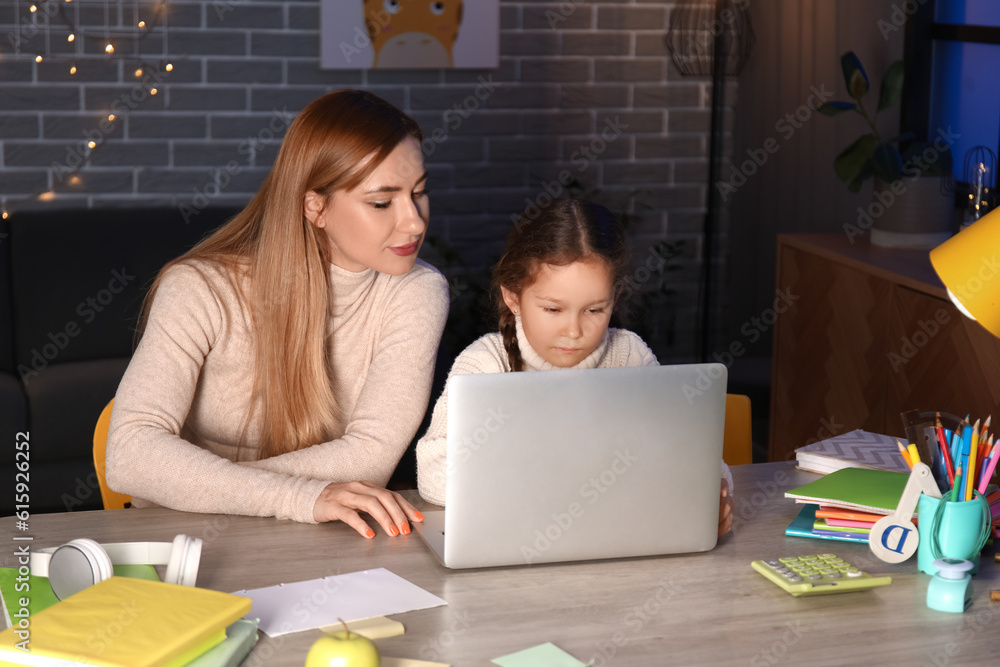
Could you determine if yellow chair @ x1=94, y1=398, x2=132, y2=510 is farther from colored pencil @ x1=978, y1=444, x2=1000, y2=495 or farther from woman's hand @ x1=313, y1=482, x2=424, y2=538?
colored pencil @ x1=978, y1=444, x2=1000, y2=495

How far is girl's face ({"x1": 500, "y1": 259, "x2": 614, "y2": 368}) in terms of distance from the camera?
4.95 feet

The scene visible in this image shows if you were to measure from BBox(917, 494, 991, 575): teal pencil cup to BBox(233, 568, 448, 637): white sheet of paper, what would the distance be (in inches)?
21.9

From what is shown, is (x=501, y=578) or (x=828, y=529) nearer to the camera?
(x=501, y=578)

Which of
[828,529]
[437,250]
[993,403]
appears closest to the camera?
[828,529]

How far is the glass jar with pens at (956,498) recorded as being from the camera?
121 cm

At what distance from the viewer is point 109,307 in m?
3.13

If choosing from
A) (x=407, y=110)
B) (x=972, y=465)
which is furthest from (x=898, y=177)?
(x=972, y=465)

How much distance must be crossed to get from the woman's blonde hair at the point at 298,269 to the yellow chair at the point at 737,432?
25.8 inches

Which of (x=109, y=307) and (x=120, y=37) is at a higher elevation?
(x=120, y=37)

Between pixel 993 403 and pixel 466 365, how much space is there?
4.49ft

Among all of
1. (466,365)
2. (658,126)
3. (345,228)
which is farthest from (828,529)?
(658,126)

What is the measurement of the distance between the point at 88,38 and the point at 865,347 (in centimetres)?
241

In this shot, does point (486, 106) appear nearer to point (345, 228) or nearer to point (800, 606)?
point (345, 228)

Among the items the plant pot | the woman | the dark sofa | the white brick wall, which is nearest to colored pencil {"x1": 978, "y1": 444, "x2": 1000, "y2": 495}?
the woman
